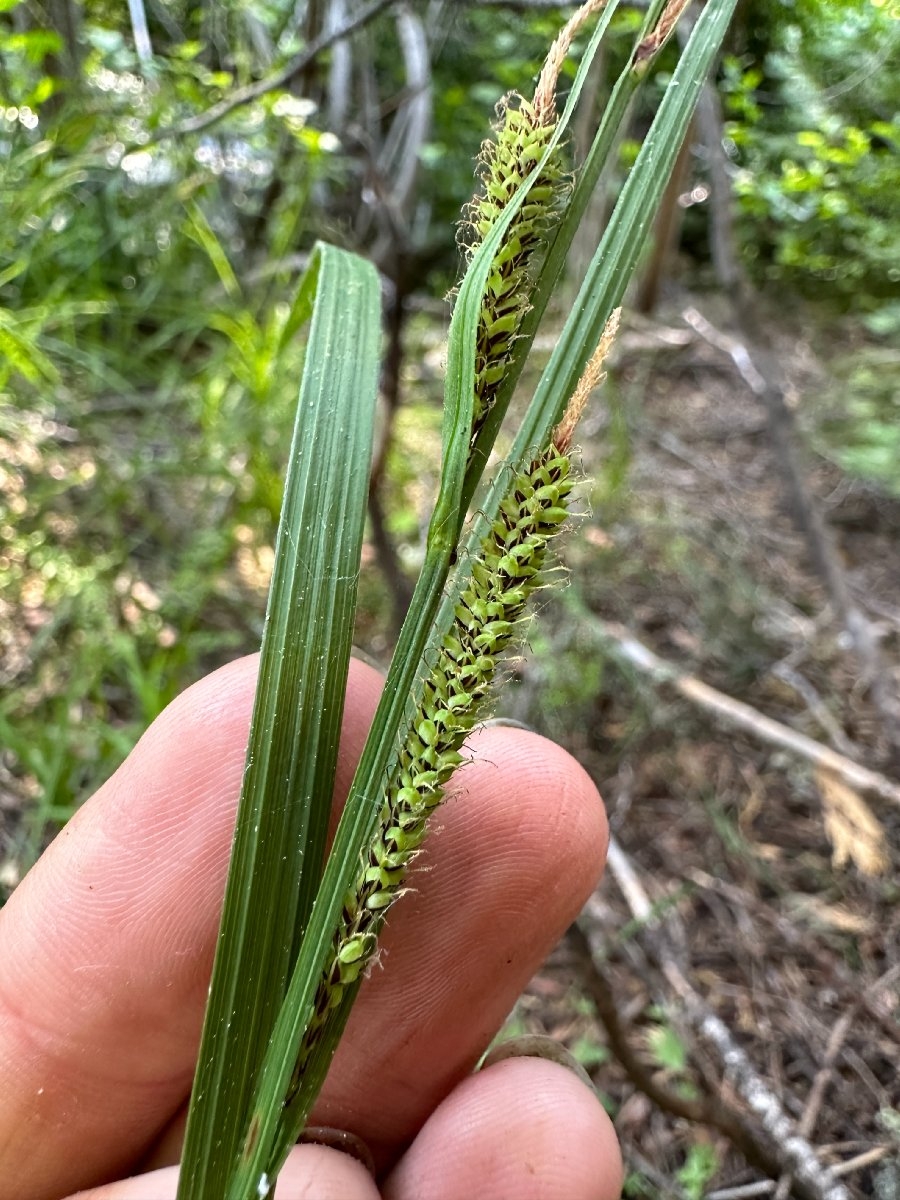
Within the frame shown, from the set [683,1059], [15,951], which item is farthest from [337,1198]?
[683,1059]

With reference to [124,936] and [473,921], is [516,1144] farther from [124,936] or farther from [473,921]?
[124,936]

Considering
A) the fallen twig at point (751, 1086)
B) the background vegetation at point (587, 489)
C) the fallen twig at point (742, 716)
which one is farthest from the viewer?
the fallen twig at point (742, 716)

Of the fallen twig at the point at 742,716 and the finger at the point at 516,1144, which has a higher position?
the finger at the point at 516,1144

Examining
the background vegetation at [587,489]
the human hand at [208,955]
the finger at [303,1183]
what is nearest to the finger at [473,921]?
the human hand at [208,955]

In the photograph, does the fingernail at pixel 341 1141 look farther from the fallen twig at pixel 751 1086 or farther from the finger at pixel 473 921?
the fallen twig at pixel 751 1086

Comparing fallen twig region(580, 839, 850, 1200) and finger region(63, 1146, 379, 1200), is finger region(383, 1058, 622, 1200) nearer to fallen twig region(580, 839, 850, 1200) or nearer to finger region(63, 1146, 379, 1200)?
finger region(63, 1146, 379, 1200)

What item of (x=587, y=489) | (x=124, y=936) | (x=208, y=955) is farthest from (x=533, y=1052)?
(x=587, y=489)

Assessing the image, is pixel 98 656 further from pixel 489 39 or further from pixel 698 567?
pixel 489 39
